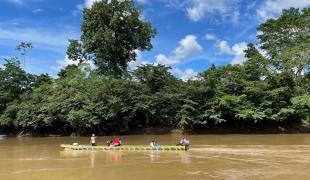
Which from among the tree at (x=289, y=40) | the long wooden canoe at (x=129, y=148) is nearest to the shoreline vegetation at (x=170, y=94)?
the tree at (x=289, y=40)

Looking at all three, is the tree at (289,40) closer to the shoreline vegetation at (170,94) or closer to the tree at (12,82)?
the shoreline vegetation at (170,94)

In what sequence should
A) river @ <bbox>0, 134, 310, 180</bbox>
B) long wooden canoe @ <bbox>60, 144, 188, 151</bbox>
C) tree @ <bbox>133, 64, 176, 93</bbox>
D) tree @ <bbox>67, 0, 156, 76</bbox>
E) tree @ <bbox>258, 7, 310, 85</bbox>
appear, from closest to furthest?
river @ <bbox>0, 134, 310, 180</bbox>
long wooden canoe @ <bbox>60, 144, 188, 151</bbox>
tree @ <bbox>258, 7, 310, 85</bbox>
tree @ <bbox>133, 64, 176, 93</bbox>
tree @ <bbox>67, 0, 156, 76</bbox>

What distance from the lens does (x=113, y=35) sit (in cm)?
5188

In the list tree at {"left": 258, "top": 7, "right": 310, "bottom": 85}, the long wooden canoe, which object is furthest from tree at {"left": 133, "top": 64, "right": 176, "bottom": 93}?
the long wooden canoe

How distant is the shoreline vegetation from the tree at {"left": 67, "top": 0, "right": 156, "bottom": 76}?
0.14 m

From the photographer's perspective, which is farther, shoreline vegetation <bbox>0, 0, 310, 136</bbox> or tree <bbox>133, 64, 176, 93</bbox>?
tree <bbox>133, 64, 176, 93</bbox>

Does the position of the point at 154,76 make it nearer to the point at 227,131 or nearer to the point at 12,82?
the point at 227,131

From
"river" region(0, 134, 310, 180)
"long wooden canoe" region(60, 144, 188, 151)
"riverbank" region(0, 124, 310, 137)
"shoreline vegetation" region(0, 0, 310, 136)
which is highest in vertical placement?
"shoreline vegetation" region(0, 0, 310, 136)

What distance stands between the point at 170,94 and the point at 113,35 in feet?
42.4

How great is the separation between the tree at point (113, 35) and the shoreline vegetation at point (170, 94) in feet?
0.47

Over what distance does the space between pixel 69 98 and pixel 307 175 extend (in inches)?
1379

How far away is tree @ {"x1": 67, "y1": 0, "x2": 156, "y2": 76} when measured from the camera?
51688 mm

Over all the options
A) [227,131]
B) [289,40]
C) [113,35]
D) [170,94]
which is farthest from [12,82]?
[289,40]

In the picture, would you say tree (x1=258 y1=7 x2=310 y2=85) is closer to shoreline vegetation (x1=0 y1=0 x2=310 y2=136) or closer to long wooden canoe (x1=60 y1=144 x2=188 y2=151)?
shoreline vegetation (x1=0 y1=0 x2=310 y2=136)
